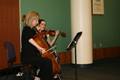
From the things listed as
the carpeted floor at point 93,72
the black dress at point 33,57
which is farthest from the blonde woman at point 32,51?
the carpeted floor at point 93,72

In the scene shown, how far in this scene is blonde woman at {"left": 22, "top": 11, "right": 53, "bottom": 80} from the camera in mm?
4680

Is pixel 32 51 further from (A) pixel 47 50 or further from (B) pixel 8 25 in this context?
(B) pixel 8 25

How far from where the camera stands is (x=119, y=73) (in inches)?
263

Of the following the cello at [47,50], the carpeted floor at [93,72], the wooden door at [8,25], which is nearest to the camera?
the cello at [47,50]

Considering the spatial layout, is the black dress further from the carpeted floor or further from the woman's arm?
the carpeted floor

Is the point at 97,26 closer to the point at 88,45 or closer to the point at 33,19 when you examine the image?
the point at 88,45

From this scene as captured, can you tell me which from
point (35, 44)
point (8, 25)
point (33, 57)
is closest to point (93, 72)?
Answer: point (8, 25)

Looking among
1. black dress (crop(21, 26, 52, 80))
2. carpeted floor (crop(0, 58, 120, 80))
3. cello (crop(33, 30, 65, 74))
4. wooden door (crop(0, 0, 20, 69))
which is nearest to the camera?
black dress (crop(21, 26, 52, 80))

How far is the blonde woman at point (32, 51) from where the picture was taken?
468cm

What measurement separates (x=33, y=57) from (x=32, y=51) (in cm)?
10

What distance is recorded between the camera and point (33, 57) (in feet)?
15.7

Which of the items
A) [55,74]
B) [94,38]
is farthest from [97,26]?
[55,74]

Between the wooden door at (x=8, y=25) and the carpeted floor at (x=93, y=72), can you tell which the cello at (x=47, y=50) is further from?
the wooden door at (x=8, y=25)

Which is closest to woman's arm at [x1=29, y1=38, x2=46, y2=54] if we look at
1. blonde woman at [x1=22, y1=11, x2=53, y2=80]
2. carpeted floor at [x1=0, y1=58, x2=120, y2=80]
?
blonde woman at [x1=22, y1=11, x2=53, y2=80]
